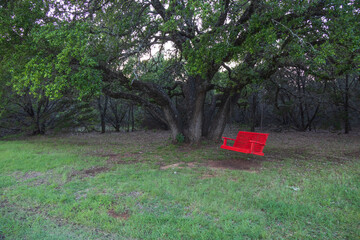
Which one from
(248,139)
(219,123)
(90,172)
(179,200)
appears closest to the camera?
(179,200)

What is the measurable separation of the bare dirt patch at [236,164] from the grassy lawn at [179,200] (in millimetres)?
48

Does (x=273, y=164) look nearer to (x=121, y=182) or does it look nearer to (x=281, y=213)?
(x=281, y=213)

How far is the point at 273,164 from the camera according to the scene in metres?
6.07

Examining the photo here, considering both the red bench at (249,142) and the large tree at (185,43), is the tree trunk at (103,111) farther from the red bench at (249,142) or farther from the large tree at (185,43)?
the red bench at (249,142)

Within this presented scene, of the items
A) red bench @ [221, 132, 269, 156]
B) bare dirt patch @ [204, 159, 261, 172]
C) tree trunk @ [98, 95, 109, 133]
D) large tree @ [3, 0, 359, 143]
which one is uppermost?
large tree @ [3, 0, 359, 143]

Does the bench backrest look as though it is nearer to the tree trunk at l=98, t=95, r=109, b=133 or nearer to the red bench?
the red bench

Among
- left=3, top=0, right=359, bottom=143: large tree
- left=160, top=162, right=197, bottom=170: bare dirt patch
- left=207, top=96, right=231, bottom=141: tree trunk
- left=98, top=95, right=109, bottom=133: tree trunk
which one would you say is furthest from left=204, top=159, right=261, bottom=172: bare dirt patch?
left=98, top=95, right=109, bottom=133: tree trunk

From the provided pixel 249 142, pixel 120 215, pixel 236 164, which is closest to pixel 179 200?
pixel 120 215

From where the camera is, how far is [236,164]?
6078 mm

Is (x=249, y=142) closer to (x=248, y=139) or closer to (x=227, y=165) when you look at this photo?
(x=248, y=139)

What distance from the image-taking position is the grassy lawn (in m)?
2.69

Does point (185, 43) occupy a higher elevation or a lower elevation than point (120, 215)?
higher

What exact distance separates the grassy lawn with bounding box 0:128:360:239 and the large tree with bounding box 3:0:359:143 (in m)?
2.48

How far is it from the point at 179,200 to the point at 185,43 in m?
4.49
